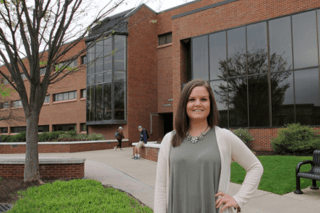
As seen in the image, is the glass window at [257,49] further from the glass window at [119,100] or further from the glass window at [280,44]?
the glass window at [119,100]

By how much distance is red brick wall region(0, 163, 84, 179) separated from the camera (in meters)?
7.45

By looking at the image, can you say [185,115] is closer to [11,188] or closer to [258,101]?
[11,188]

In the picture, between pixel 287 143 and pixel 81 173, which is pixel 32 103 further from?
pixel 287 143

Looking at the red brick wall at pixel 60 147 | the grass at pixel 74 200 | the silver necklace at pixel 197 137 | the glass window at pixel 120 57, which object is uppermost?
the glass window at pixel 120 57

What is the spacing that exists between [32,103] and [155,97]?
742 inches

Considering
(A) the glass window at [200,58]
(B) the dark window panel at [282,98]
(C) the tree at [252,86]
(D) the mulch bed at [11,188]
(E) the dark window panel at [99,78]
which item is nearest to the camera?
(D) the mulch bed at [11,188]

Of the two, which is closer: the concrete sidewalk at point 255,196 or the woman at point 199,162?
the woman at point 199,162

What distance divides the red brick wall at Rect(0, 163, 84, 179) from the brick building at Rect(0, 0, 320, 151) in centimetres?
399

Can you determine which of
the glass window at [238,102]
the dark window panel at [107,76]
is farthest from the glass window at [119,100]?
the glass window at [238,102]

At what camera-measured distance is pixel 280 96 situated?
14.4m

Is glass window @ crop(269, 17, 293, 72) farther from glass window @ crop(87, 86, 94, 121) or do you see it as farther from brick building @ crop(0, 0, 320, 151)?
glass window @ crop(87, 86, 94, 121)

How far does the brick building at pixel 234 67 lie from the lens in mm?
13906

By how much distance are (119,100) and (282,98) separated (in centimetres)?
1317

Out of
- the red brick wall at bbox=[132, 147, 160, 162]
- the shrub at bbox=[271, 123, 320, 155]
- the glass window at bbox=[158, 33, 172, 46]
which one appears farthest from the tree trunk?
the glass window at bbox=[158, 33, 172, 46]
